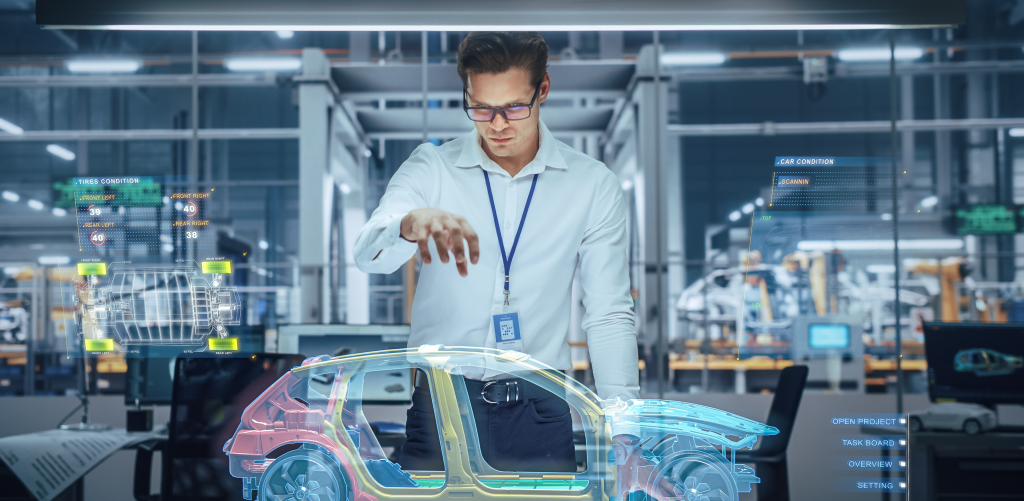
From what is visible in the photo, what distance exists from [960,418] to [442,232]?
3407mm

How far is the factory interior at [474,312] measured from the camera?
56.4 inches

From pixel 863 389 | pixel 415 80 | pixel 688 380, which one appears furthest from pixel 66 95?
pixel 863 389

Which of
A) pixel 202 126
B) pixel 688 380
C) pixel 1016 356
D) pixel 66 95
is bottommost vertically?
pixel 688 380

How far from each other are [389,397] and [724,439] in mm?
2044

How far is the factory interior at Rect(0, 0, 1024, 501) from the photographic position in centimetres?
143

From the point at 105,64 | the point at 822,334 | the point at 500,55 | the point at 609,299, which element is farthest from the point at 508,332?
the point at 105,64

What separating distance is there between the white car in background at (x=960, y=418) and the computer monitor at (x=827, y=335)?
4.21ft

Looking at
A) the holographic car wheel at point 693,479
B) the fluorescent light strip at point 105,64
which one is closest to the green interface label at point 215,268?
the fluorescent light strip at point 105,64

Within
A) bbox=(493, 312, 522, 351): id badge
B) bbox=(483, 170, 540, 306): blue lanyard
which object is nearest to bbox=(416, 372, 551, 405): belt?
bbox=(493, 312, 522, 351): id badge

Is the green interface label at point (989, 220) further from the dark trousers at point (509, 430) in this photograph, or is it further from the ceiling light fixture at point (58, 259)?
the ceiling light fixture at point (58, 259)

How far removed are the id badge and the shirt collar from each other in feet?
1.34

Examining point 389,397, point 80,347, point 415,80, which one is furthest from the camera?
point 415,80

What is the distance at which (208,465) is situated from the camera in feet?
8.72

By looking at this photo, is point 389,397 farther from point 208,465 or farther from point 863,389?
point 863,389
